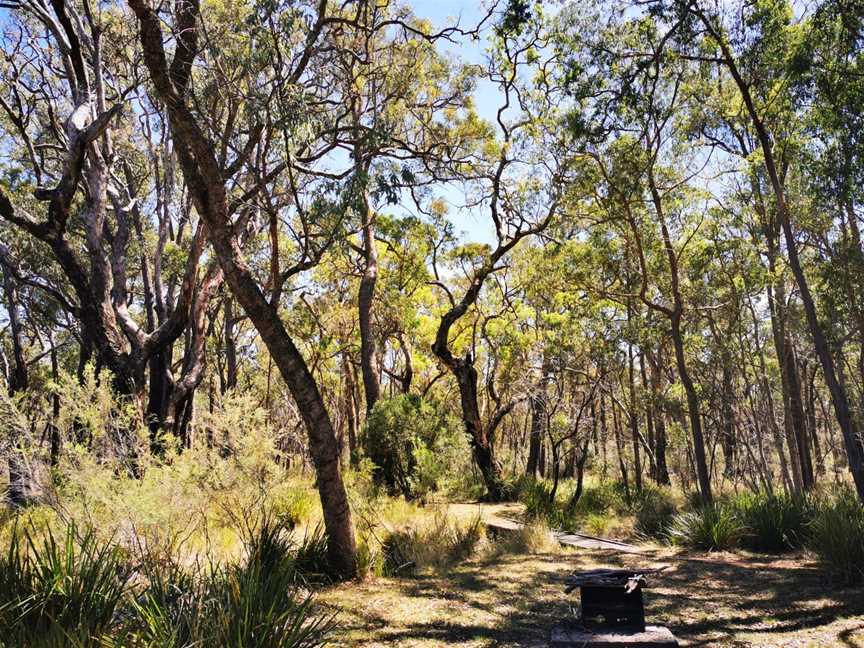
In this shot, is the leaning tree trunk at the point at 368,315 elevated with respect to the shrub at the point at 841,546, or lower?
elevated

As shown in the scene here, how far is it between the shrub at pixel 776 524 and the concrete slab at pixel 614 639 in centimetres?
553

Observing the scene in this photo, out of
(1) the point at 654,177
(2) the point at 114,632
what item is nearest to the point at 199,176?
(2) the point at 114,632

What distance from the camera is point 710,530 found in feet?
31.0

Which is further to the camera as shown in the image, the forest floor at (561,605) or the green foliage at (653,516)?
the green foliage at (653,516)

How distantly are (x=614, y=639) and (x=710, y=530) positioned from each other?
5.68m

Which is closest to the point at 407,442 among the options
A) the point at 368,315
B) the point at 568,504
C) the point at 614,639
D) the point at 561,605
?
the point at 368,315

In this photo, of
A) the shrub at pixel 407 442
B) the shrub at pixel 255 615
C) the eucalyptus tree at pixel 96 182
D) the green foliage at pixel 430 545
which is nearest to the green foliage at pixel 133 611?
the shrub at pixel 255 615

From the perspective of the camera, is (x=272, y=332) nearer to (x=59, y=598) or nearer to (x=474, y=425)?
(x=59, y=598)

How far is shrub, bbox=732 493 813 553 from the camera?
9.12m

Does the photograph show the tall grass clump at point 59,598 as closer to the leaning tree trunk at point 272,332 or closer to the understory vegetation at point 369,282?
the understory vegetation at point 369,282

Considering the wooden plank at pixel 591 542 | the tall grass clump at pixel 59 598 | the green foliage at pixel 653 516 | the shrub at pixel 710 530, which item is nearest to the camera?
the tall grass clump at pixel 59 598

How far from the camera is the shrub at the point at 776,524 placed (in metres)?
9.12

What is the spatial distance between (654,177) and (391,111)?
5.81 m

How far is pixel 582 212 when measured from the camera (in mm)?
14219
